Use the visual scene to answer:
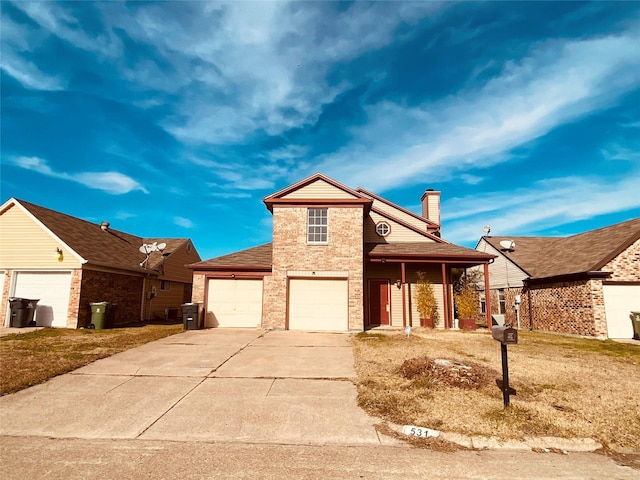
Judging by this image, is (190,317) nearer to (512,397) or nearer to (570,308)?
(512,397)

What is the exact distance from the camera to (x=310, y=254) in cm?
1559

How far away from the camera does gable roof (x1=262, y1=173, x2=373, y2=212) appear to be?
1579 cm

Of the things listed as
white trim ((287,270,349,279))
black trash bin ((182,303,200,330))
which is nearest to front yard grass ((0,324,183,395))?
black trash bin ((182,303,200,330))

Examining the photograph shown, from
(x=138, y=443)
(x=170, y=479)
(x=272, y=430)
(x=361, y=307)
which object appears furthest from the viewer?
(x=361, y=307)

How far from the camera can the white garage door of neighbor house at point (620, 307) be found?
15.8 meters

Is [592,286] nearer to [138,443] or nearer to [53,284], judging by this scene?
[138,443]

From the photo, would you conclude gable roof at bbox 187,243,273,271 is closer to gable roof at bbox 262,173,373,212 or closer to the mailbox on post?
gable roof at bbox 262,173,373,212

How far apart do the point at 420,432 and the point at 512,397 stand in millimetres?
2402

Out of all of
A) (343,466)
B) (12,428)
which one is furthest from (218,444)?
(12,428)

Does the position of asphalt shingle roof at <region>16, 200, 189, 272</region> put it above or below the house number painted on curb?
above

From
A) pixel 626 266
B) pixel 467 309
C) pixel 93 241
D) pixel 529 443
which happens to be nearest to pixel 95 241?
pixel 93 241

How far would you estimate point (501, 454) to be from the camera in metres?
4.32

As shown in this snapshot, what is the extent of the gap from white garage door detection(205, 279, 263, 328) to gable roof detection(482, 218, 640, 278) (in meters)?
14.7

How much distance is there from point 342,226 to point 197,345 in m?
7.64
